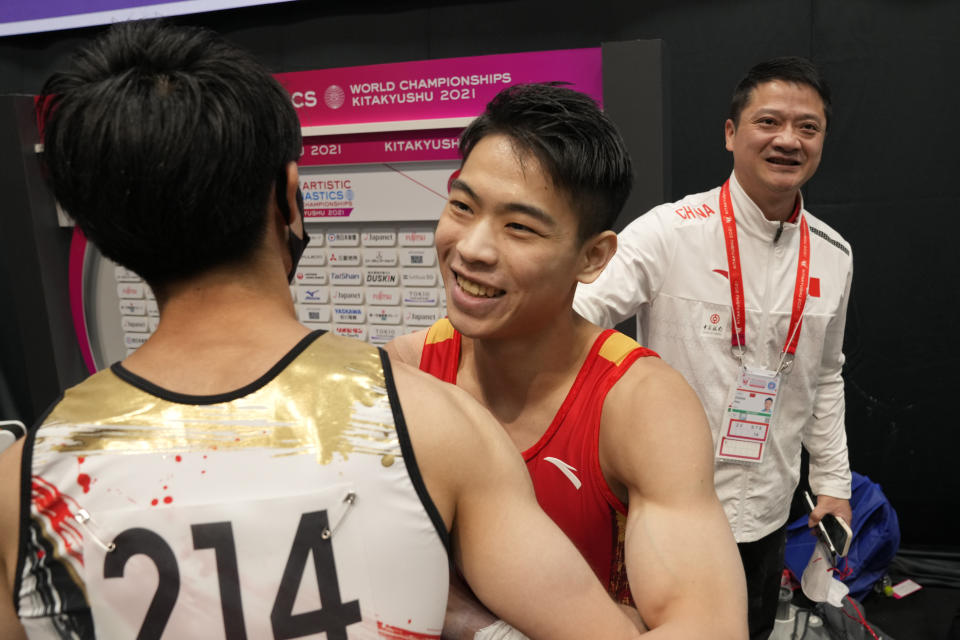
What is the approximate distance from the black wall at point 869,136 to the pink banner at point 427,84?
0.85m

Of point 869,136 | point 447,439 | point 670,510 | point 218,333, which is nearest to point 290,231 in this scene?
point 218,333

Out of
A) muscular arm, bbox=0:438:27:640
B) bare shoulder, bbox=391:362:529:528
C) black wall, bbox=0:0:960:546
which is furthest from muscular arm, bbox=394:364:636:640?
black wall, bbox=0:0:960:546

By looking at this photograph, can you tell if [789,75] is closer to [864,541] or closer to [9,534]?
[864,541]

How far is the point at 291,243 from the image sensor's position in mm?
917

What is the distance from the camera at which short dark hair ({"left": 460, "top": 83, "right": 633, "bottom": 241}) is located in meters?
1.26

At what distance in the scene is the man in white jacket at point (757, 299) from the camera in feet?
7.21

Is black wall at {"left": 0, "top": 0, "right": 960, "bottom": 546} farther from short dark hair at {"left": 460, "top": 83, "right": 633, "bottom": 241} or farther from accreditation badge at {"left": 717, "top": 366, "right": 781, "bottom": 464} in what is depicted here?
short dark hair at {"left": 460, "top": 83, "right": 633, "bottom": 241}

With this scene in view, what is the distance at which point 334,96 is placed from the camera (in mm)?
2594

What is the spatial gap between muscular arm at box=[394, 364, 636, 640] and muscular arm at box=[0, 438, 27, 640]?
404 millimetres

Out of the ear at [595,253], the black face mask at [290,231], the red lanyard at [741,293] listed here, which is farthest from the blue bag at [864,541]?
the black face mask at [290,231]

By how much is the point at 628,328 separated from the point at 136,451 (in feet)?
6.22

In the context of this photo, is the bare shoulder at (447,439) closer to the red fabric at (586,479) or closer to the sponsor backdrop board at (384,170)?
the red fabric at (586,479)

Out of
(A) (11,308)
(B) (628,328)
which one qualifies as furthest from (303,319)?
(A) (11,308)

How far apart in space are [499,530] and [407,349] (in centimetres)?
72
